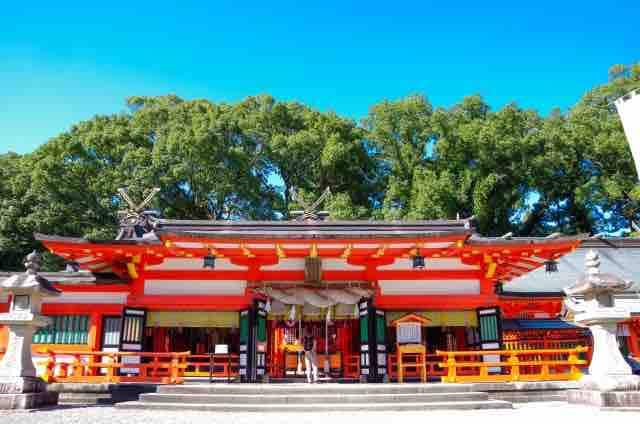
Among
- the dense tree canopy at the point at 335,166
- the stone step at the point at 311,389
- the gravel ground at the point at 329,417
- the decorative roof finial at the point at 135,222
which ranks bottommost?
the gravel ground at the point at 329,417

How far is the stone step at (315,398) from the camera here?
1064 cm

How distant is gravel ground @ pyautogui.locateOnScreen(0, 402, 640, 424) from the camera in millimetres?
8805

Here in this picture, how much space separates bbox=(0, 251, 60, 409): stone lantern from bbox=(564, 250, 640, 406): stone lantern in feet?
38.9

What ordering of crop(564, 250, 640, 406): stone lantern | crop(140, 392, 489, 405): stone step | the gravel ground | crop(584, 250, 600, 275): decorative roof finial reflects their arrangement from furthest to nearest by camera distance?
crop(584, 250, 600, 275): decorative roof finial, crop(140, 392, 489, 405): stone step, crop(564, 250, 640, 406): stone lantern, the gravel ground

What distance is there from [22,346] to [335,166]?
2277 cm

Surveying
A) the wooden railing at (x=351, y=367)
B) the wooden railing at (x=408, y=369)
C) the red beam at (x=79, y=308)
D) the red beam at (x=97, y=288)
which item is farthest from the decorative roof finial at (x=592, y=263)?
the red beam at (x=79, y=308)

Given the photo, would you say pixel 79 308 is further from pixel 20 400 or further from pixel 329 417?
pixel 329 417

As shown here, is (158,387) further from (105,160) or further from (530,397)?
(105,160)

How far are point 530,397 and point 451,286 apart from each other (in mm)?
3727

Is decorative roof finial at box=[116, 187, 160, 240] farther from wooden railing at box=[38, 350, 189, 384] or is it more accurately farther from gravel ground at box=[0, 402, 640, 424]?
gravel ground at box=[0, 402, 640, 424]

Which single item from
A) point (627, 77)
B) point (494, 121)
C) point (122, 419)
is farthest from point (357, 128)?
point (122, 419)

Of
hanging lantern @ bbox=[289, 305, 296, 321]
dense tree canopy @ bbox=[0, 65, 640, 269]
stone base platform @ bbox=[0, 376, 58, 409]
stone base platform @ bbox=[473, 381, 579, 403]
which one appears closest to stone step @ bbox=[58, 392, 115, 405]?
stone base platform @ bbox=[0, 376, 58, 409]

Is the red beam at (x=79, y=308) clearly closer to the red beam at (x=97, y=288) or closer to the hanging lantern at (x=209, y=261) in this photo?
the red beam at (x=97, y=288)

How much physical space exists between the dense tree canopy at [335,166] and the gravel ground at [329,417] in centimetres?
1879
